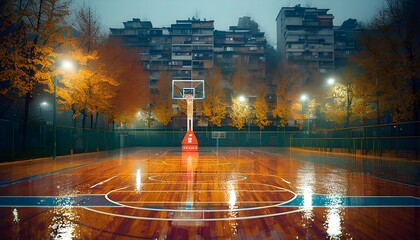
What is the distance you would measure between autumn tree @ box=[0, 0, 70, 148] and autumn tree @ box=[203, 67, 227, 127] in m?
29.6

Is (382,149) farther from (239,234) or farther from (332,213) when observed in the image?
(239,234)

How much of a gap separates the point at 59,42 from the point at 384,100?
79.3 ft

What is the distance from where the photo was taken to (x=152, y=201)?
28.4 ft

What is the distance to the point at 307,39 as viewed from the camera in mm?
69000

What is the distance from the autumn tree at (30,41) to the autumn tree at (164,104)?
28.5 metres

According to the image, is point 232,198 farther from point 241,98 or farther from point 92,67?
point 241,98

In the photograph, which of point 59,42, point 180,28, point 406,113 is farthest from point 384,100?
point 180,28

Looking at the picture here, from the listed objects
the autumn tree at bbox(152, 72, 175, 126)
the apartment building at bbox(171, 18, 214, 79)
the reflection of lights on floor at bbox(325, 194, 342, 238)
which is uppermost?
the apartment building at bbox(171, 18, 214, 79)

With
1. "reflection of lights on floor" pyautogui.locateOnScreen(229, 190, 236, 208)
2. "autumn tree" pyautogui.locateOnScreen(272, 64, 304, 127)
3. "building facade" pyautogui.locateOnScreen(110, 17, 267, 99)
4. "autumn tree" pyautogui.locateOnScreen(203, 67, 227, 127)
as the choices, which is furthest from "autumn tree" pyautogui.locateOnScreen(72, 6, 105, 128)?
"building facade" pyautogui.locateOnScreen(110, 17, 267, 99)

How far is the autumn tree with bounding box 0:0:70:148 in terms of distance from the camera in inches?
850

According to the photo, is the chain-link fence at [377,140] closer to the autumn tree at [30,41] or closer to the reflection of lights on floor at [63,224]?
the reflection of lights on floor at [63,224]

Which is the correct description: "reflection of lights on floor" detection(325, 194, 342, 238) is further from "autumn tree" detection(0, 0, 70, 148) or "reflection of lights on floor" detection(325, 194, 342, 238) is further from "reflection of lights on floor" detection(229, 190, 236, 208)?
"autumn tree" detection(0, 0, 70, 148)

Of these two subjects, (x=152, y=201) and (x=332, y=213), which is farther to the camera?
(x=152, y=201)

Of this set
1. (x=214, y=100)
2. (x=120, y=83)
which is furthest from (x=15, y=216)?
(x=214, y=100)
